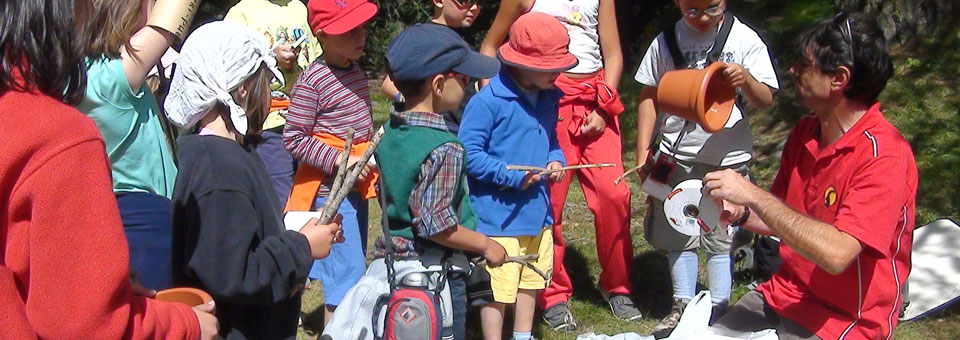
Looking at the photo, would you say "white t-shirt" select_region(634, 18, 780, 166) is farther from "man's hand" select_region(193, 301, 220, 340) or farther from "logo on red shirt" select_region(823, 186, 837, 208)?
"man's hand" select_region(193, 301, 220, 340)

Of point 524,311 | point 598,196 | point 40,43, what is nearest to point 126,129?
point 40,43

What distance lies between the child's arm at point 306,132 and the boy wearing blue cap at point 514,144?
0.57 m

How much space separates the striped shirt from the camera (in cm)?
363

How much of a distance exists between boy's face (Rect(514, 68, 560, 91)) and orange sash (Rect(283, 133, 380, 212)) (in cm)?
68

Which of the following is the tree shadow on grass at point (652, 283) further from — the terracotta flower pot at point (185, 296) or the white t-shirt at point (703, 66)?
the terracotta flower pot at point (185, 296)

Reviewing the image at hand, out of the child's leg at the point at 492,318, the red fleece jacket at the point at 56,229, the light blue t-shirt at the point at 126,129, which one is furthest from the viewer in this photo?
the child's leg at the point at 492,318

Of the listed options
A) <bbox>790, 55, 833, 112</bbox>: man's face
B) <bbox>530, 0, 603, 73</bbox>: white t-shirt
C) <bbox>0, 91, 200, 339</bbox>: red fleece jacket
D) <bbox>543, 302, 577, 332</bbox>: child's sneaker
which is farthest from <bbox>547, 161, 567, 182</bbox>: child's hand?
<bbox>0, 91, 200, 339</bbox>: red fleece jacket

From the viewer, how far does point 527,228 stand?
11.7 feet

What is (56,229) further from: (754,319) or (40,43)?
(754,319)

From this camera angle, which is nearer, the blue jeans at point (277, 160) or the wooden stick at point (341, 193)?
the wooden stick at point (341, 193)

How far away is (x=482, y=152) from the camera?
345 centimetres

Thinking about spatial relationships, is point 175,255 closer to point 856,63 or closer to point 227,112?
point 227,112

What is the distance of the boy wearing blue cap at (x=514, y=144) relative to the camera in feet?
11.4

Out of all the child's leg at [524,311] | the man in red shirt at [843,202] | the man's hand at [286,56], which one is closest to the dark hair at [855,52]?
the man in red shirt at [843,202]
